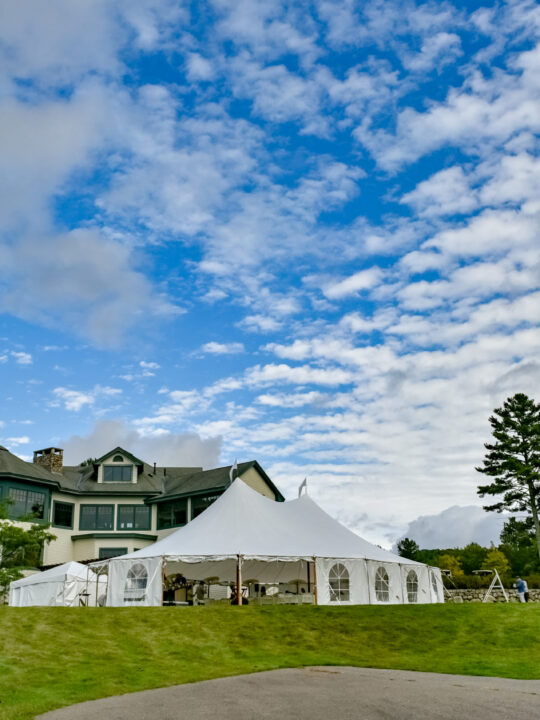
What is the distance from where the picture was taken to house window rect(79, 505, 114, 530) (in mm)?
40428

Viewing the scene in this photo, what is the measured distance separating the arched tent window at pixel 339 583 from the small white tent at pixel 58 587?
9.12 m

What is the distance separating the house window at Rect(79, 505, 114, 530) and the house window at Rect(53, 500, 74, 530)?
672 mm

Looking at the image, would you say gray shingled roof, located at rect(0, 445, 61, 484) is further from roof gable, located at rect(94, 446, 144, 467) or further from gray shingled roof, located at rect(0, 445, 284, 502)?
roof gable, located at rect(94, 446, 144, 467)

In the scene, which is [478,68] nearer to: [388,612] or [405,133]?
[405,133]

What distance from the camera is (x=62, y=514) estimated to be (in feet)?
130

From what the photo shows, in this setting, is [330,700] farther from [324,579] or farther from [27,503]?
[27,503]

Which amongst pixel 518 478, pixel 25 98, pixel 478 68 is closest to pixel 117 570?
pixel 25 98

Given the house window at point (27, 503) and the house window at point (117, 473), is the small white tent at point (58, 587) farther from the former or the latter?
the house window at point (117, 473)

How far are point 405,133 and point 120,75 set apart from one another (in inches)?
335

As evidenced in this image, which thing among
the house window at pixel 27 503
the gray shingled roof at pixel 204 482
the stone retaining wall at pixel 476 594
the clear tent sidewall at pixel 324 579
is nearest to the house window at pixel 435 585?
→ the clear tent sidewall at pixel 324 579

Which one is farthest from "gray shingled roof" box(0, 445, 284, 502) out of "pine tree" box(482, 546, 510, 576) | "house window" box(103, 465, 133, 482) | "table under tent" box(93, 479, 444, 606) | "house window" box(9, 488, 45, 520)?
"pine tree" box(482, 546, 510, 576)

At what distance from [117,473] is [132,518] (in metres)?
3.09

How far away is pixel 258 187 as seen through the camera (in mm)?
23516

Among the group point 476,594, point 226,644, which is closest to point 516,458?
point 476,594
